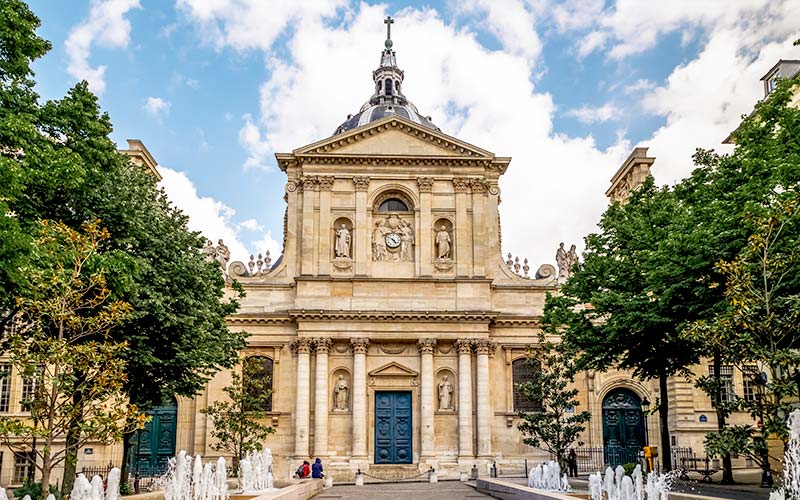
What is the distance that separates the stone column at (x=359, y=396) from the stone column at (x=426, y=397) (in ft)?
9.06

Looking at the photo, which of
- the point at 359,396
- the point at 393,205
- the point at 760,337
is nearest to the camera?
the point at 760,337

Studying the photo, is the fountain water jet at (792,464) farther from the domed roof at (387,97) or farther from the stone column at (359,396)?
the domed roof at (387,97)

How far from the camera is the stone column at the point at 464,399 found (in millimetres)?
38344

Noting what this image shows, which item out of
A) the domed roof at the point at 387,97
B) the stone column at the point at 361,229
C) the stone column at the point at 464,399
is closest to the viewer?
the stone column at the point at 464,399

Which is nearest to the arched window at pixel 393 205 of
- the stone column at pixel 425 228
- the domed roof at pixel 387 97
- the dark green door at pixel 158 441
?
the stone column at pixel 425 228

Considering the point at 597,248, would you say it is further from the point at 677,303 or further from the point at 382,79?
the point at 382,79

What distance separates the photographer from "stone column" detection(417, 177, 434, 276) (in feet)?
134

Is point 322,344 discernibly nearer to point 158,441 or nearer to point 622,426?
point 158,441

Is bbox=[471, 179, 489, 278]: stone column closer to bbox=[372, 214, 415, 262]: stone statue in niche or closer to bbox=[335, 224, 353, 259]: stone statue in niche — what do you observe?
bbox=[372, 214, 415, 262]: stone statue in niche

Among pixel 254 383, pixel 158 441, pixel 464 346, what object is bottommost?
pixel 158 441

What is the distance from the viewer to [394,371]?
130 ft

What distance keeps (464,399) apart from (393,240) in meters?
8.85

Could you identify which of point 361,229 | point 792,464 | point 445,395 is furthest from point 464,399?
point 792,464

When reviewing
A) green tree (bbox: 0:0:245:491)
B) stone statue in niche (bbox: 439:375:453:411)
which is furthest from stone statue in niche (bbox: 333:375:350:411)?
green tree (bbox: 0:0:245:491)
